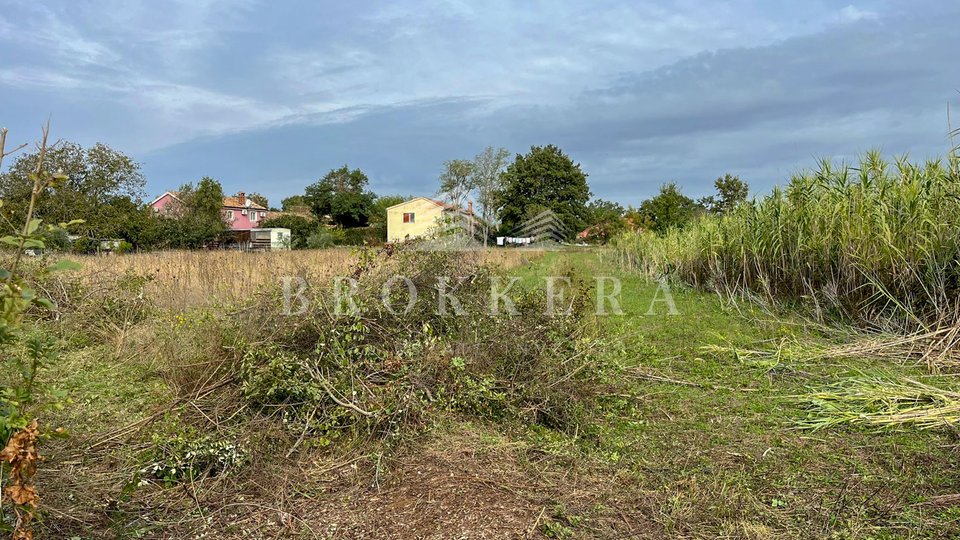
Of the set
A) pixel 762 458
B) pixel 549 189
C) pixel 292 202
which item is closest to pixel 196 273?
pixel 762 458

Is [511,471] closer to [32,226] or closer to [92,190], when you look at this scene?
[32,226]

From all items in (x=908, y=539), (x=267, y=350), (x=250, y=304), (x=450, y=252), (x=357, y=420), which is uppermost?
(x=450, y=252)

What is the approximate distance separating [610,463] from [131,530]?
217 cm

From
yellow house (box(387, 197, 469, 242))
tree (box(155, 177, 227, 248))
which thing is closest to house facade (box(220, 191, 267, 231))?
tree (box(155, 177, 227, 248))

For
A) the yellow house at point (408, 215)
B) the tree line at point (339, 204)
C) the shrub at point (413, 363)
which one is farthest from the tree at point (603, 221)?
the shrub at point (413, 363)

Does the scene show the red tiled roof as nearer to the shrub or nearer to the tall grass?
the tall grass

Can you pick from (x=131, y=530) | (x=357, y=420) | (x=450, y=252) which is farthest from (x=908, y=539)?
(x=450, y=252)

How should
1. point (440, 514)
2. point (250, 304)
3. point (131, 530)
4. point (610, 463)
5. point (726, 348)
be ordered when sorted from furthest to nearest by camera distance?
1. point (726, 348)
2. point (250, 304)
3. point (610, 463)
4. point (440, 514)
5. point (131, 530)

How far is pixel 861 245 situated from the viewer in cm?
621

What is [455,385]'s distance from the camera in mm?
3396

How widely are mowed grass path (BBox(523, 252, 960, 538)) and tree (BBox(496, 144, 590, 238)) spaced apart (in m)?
41.3

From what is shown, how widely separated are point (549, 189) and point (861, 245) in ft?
135

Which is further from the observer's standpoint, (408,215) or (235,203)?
(235,203)

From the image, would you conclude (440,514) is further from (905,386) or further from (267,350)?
(905,386)
